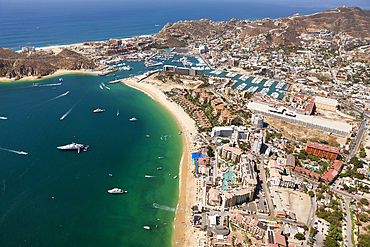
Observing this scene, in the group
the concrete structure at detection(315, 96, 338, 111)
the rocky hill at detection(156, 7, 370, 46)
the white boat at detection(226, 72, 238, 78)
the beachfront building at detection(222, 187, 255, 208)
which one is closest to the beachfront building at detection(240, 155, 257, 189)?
the beachfront building at detection(222, 187, 255, 208)

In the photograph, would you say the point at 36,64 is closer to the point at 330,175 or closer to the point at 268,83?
the point at 268,83

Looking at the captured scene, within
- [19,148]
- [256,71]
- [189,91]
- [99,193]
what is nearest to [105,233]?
[99,193]

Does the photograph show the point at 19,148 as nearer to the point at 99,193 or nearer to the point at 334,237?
the point at 99,193

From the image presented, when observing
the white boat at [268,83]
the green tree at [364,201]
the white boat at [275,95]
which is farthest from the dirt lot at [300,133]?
the white boat at [268,83]

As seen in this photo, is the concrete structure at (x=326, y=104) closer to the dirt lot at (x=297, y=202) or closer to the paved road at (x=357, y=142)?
the paved road at (x=357, y=142)

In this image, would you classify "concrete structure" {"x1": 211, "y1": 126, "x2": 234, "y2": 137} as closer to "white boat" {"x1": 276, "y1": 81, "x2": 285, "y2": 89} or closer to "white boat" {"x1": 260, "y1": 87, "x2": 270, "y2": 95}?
"white boat" {"x1": 260, "y1": 87, "x2": 270, "y2": 95}

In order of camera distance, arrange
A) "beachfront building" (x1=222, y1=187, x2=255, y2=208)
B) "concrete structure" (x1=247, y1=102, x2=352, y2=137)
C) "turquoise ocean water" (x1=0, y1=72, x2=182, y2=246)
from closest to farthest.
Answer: "turquoise ocean water" (x1=0, y1=72, x2=182, y2=246) < "beachfront building" (x1=222, y1=187, x2=255, y2=208) < "concrete structure" (x1=247, y1=102, x2=352, y2=137)
